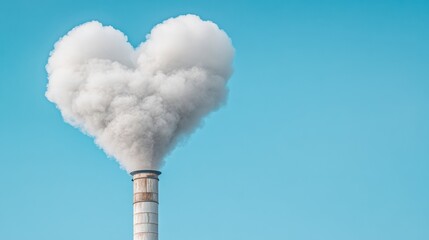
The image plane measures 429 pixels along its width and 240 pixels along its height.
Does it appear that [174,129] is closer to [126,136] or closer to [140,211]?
[126,136]

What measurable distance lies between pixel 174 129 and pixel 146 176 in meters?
3.61

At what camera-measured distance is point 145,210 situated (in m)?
33.9

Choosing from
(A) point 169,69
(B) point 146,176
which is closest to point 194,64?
(A) point 169,69

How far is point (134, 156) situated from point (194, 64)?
16.8 ft

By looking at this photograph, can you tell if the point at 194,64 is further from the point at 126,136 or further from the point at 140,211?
the point at 140,211

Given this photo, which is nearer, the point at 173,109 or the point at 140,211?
the point at 140,211

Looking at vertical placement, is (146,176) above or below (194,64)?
below

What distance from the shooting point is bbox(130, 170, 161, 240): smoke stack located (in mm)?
33906

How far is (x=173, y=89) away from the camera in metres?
36.4

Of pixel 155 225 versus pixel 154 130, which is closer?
pixel 155 225

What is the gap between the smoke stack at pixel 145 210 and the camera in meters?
33.9

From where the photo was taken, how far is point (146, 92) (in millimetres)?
36594

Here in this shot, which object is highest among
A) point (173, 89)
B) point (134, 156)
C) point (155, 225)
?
point (173, 89)

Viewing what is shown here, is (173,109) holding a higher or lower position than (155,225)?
higher
